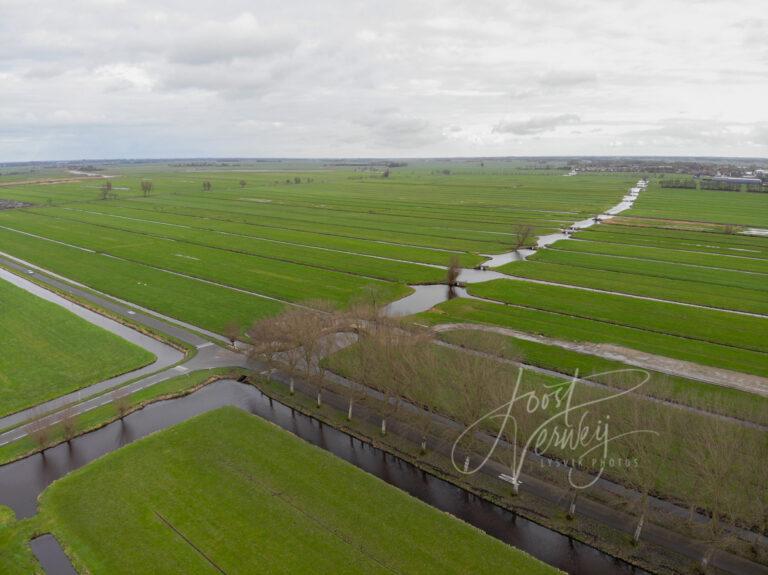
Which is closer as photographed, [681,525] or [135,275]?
[681,525]

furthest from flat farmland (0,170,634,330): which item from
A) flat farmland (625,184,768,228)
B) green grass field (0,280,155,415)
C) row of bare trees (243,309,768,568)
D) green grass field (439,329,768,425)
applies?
green grass field (439,329,768,425)

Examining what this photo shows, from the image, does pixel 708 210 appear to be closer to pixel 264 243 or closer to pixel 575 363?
pixel 575 363

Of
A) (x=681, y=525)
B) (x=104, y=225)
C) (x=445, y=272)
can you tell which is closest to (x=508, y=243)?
(x=445, y=272)

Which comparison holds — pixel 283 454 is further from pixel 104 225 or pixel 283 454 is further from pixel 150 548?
pixel 104 225

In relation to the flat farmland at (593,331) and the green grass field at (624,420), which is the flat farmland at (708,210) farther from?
the green grass field at (624,420)

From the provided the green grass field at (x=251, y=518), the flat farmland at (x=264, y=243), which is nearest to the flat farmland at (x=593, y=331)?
the flat farmland at (x=264, y=243)

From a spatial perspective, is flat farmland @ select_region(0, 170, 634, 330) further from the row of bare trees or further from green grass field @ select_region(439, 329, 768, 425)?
green grass field @ select_region(439, 329, 768, 425)
